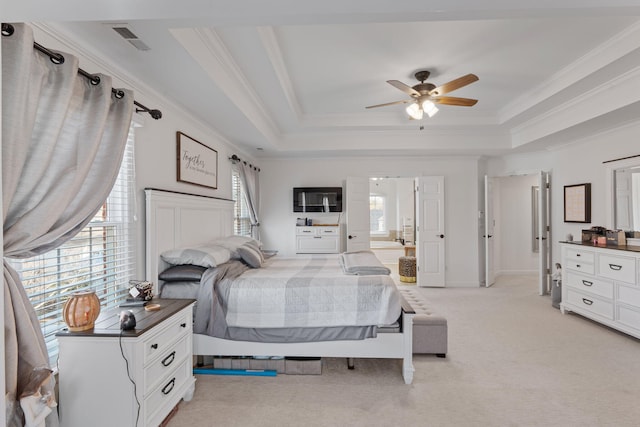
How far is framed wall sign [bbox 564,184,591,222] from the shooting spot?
430cm

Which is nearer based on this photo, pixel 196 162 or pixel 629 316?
pixel 629 316

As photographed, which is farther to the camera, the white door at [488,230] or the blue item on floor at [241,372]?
the white door at [488,230]

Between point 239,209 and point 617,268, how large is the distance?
473 cm

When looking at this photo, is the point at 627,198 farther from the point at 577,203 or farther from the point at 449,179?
the point at 449,179

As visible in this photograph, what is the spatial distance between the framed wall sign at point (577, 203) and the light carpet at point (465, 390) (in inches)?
66.5

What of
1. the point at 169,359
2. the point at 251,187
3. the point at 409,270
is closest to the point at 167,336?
the point at 169,359

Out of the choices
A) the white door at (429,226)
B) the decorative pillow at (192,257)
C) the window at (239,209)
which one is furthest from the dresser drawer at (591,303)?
the window at (239,209)

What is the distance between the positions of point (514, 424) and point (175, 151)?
3367mm

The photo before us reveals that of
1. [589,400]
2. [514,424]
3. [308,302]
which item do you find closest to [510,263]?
[589,400]

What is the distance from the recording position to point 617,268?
3.31m

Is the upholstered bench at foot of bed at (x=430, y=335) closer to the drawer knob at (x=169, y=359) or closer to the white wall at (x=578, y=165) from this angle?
the drawer knob at (x=169, y=359)

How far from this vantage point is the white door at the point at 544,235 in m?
4.98

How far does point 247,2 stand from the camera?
3.67 ft

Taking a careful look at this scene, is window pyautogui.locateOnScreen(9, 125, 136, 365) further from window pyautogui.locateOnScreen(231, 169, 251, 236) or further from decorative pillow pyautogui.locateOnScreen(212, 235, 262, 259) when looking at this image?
window pyautogui.locateOnScreen(231, 169, 251, 236)
